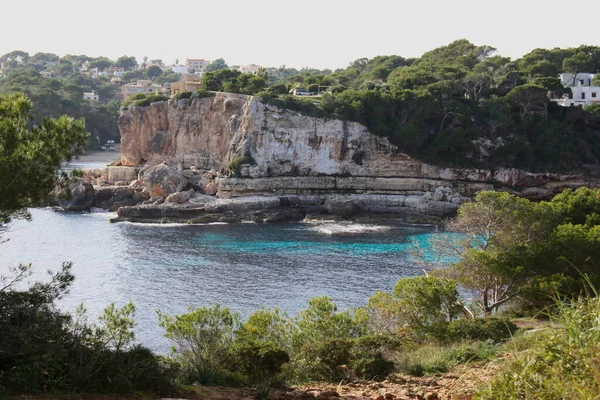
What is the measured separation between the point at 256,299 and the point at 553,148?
3314cm

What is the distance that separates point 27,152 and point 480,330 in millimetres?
9285

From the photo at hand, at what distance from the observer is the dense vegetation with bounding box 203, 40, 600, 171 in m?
53.3

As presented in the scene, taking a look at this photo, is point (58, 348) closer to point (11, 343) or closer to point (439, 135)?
point (11, 343)

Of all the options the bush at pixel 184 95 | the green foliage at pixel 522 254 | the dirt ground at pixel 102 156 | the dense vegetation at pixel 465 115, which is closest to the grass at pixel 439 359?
the green foliage at pixel 522 254

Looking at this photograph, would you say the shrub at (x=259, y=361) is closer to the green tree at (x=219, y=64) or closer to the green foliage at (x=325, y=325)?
the green foliage at (x=325, y=325)

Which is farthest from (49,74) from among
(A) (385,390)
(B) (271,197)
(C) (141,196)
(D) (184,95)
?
(A) (385,390)

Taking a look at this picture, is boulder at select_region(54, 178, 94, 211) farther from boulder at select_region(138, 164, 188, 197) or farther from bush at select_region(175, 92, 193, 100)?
bush at select_region(175, 92, 193, 100)

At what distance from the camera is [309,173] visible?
5278 centimetres

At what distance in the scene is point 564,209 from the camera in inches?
916

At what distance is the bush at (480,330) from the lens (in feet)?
48.6

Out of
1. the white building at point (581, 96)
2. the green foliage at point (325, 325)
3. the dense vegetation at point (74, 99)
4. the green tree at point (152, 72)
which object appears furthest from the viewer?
the green tree at point (152, 72)

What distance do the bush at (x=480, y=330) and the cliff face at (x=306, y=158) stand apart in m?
36.0

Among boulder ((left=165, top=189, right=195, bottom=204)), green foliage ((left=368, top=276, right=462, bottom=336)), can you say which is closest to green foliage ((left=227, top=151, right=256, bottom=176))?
boulder ((left=165, top=189, right=195, bottom=204))

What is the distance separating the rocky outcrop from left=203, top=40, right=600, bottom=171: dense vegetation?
1118 millimetres
